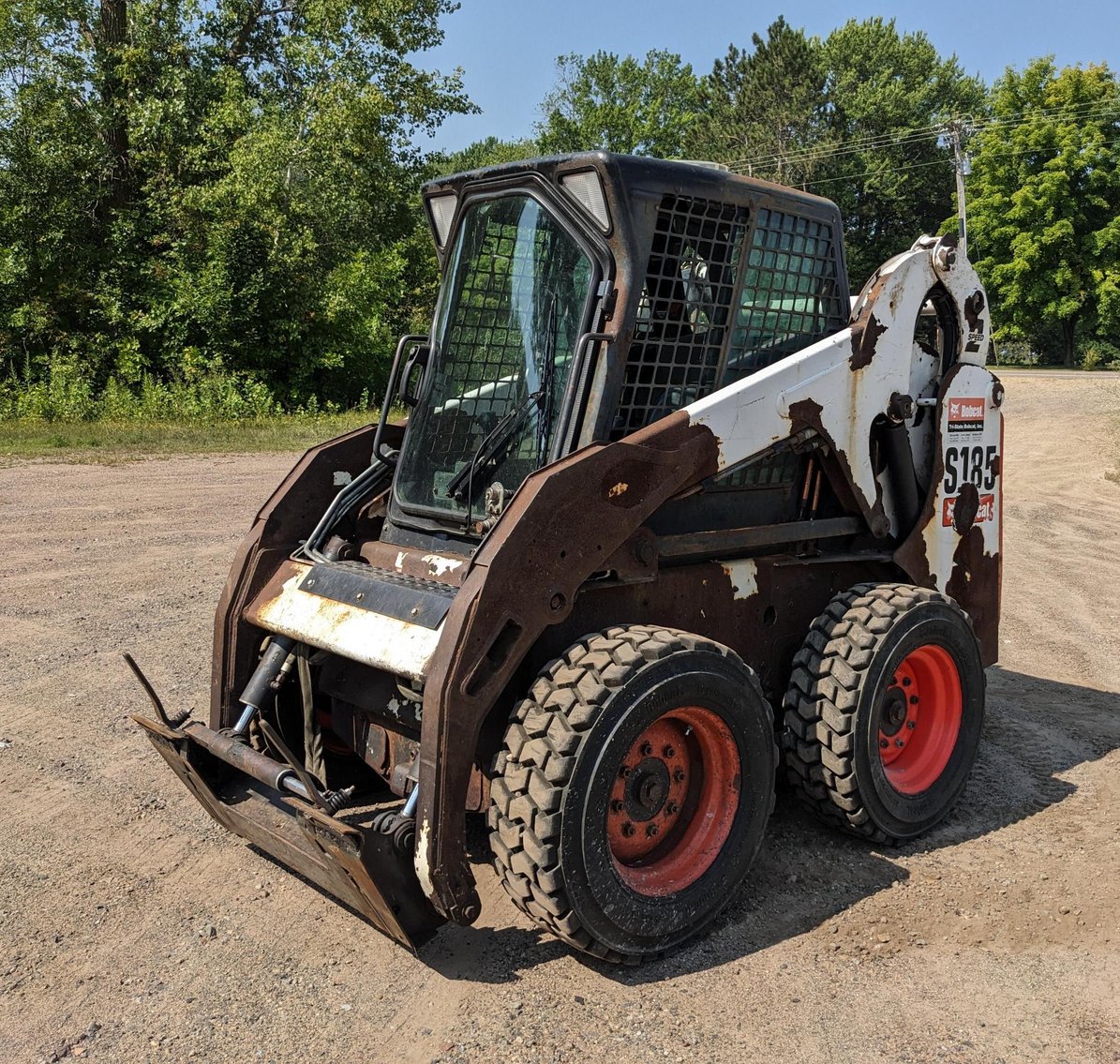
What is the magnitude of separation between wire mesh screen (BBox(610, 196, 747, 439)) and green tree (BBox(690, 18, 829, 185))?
4775 centimetres

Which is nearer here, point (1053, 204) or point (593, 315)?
point (593, 315)

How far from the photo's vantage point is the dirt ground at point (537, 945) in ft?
10.2

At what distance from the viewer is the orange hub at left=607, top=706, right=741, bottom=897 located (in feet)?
11.5

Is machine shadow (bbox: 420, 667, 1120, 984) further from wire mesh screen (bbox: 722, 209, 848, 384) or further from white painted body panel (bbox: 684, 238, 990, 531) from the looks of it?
wire mesh screen (bbox: 722, 209, 848, 384)

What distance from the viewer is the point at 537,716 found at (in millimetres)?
3281

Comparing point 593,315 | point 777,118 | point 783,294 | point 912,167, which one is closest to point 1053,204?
point 912,167

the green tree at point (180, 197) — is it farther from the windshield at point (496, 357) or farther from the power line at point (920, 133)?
the power line at point (920, 133)

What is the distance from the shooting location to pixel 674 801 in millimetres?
3676

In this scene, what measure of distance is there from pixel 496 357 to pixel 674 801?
1782 millimetres

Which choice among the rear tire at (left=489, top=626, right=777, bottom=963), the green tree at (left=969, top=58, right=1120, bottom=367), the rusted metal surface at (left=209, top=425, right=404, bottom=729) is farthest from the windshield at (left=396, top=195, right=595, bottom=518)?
the green tree at (left=969, top=58, right=1120, bottom=367)

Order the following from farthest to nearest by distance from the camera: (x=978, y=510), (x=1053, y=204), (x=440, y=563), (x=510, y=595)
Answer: (x=1053, y=204) → (x=978, y=510) → (x=440, y=563) → (x=510, y=595)

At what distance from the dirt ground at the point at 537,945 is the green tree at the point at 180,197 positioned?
16540mm

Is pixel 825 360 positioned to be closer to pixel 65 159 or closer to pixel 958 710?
pixel 958 710

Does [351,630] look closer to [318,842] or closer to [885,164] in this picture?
[318,842]
